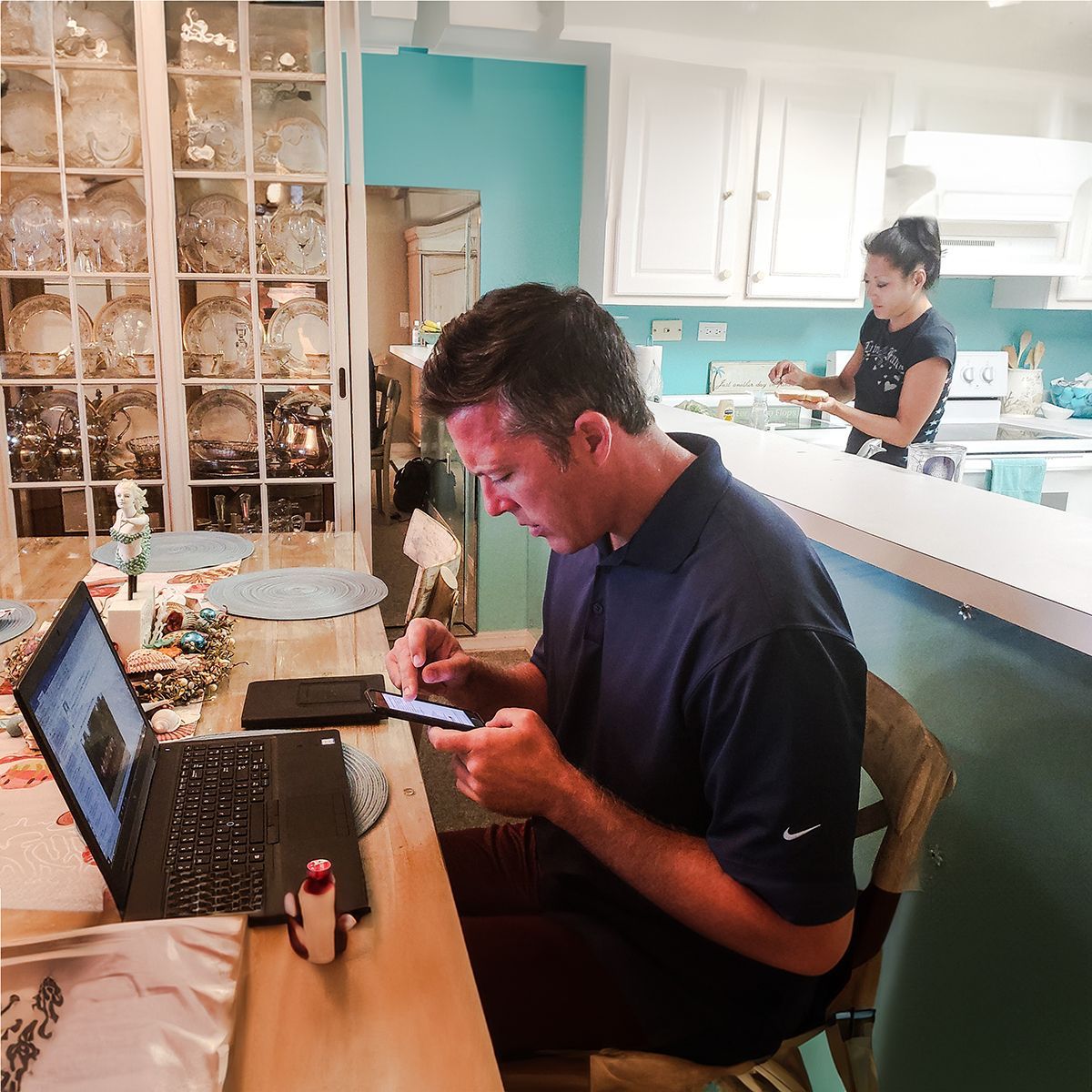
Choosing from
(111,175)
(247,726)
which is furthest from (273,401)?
(247,726)

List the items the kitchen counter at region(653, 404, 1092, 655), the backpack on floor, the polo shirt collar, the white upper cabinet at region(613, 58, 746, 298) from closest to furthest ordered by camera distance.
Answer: the polo shirt collar
the kitchen counter at region(653, 404, 1092, 655)
the white upper cabinet at region(613, 58, 746, 298)
the backpack on floor

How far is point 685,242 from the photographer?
3334mm

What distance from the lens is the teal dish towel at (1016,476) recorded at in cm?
342

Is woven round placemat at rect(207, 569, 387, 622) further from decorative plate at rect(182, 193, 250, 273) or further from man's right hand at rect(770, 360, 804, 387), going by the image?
man's right hand at rect(770, 360, 804, 387)

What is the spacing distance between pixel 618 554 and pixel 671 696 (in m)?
0.20

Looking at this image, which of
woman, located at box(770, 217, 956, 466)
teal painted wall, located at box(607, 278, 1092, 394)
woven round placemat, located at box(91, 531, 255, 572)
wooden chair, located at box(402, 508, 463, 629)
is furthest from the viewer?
teal painted wall, located at box(607, 278, 1092, 394)

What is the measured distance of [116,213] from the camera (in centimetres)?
291

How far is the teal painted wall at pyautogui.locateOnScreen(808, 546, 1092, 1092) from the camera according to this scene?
4.09ft

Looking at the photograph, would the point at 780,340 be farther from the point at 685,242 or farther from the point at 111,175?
the point at 111,175

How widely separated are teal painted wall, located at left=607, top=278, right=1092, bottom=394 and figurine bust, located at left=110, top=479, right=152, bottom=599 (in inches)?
84.2

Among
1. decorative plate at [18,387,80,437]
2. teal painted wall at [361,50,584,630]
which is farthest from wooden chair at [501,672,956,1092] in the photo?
decorative plate at [18,387,80,437]

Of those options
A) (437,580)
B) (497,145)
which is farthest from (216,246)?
(437,580)

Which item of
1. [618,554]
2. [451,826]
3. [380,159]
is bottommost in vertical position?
[451,826]

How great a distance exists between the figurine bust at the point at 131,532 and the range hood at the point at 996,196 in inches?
119
